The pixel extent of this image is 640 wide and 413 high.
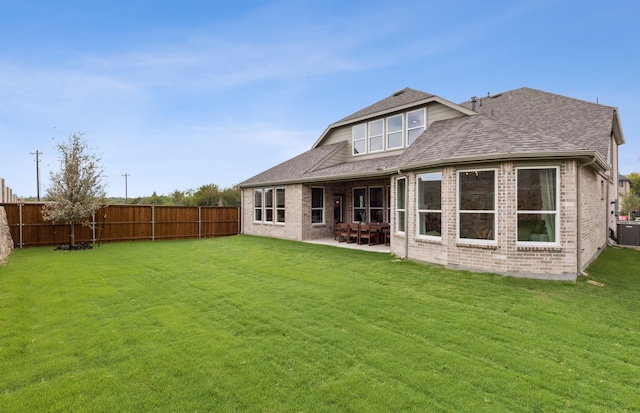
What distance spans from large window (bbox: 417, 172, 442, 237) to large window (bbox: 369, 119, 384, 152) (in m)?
6.37

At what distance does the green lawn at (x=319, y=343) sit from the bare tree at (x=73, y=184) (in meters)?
7.30

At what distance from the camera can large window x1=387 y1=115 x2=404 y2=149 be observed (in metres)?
14.5

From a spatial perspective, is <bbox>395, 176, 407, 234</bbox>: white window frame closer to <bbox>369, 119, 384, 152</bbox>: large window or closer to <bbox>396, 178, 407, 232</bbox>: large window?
<bbox>396, 178, 407, 232</bbox>: large window

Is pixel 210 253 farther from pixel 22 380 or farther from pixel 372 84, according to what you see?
pixel 372 84

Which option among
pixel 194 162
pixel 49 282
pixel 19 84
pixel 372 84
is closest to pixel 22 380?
pixel 49 282

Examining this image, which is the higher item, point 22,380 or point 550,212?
point 550,212

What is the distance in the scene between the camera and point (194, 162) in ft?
122

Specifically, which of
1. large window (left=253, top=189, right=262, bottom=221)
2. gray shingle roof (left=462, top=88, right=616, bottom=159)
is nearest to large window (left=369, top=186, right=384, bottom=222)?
gray shingle roof (left=462, top=88, right=616, bottom=159)

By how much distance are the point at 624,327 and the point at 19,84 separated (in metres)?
23.5

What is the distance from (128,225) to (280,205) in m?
8.36

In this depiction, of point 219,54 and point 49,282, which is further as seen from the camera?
point 219,54

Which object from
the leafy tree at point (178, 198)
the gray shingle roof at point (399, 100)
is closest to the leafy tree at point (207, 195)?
the leafy tree at point (178, 198)

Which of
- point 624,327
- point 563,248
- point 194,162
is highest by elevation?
point 194,162

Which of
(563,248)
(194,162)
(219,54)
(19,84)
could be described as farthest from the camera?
(194,162)
